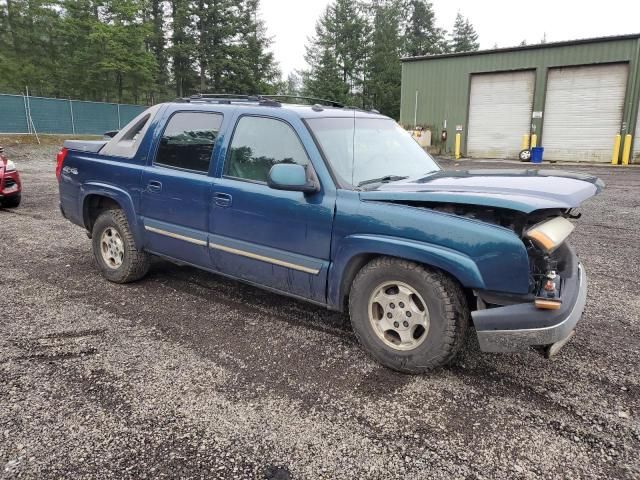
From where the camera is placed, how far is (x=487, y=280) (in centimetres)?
272

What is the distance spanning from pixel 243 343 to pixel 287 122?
5.72ft

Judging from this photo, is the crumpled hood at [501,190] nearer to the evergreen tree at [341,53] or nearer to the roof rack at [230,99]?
the roof rack at [230,99]

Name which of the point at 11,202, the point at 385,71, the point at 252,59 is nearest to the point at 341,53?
the point at 385,71

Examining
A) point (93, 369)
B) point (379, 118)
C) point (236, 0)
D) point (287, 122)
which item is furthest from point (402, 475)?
point (236, 0)

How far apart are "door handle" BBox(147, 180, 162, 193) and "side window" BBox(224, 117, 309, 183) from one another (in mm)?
816

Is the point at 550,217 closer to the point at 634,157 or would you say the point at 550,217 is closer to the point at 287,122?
the point at 287,122

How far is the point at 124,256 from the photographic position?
476cm

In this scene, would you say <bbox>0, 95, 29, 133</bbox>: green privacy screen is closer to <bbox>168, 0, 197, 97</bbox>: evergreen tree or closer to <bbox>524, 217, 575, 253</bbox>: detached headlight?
<bbox>168, 0, 197, 97</bbox>: evergreen tree

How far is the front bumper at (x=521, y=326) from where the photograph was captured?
2662 millimetres

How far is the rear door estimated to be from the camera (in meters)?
4.05

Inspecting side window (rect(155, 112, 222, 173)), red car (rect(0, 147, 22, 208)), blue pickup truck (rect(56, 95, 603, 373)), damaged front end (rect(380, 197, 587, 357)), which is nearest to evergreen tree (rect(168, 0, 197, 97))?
Answer: red car (rect(0, 147, 22, 208))

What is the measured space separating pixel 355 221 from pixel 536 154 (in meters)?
21.6

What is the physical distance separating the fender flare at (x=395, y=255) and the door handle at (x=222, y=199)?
1088 mm

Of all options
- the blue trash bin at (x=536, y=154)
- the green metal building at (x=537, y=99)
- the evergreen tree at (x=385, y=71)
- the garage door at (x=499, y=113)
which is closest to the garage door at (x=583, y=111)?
the green metal building at (x=537, y=99)
